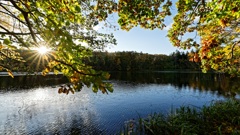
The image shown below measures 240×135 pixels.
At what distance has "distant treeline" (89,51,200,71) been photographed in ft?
407

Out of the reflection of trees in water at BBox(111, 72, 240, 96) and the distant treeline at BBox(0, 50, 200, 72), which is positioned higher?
the distant treeline at BBox(0, 50, 200, 72)

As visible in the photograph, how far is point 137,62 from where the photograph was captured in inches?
5448

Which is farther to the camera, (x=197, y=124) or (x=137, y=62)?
(x=137, y=62)

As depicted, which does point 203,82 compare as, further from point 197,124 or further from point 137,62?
point 137,62

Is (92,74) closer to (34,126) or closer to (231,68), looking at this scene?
(231,68)

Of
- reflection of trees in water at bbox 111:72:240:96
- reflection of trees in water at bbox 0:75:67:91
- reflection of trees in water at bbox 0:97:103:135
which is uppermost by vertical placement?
reflection of trees in water at bbox 0:75:67:91

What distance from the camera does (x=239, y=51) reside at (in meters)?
11.1

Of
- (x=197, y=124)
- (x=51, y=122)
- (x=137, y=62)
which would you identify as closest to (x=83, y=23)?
(x=197, y=124)

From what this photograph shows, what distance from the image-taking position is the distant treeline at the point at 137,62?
407ft

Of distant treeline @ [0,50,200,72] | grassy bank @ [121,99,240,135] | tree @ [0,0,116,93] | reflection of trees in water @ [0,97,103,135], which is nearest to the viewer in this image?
tree @ [0,0,116,93]

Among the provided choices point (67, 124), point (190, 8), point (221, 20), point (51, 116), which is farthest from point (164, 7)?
point (51, 116)

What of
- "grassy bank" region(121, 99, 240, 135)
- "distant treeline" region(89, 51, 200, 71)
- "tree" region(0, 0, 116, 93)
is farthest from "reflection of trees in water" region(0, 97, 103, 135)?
"distant treeline" region(89, 51, 200, 71)

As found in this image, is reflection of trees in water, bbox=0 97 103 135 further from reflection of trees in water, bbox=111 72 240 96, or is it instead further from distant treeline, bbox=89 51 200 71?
distant treeline, bbox=89 51 200 71

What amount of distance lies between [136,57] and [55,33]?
140158 millimetres
